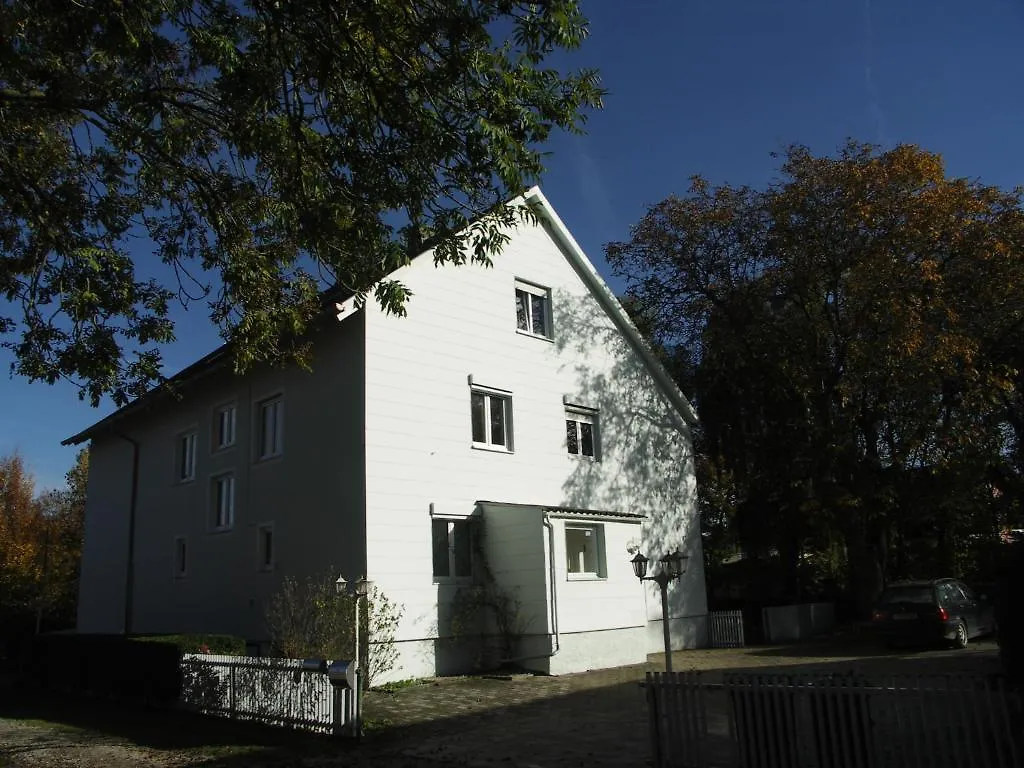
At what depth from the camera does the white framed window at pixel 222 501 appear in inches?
864

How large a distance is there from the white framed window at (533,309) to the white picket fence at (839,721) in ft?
45.0

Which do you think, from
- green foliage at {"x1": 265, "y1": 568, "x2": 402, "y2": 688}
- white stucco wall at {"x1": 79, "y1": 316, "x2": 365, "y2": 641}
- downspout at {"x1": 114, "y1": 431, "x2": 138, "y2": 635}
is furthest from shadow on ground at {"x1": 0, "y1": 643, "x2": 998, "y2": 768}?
downspout at {"x1": 114, "y1": 431, "x2": 138, "y2": 635}

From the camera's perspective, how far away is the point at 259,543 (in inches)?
783

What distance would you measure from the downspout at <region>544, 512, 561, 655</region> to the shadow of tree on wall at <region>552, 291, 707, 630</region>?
3.44 meters

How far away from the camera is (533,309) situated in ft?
72.7

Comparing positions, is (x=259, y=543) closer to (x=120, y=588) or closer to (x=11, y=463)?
(x=120, y=588)

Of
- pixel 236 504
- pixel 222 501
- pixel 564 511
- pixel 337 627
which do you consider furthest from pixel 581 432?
pixel 222 501

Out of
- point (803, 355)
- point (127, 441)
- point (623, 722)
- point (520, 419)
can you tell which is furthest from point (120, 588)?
point (803, 355)

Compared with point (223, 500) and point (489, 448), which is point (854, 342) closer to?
point (489, 448)

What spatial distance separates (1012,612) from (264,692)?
1018 cm

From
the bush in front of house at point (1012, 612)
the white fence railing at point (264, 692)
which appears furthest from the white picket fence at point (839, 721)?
the white fence railing at point (264, 692)

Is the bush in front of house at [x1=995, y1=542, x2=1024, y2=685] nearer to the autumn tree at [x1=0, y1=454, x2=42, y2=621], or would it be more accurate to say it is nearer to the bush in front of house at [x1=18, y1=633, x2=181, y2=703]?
the bush in front of house at [x1=18, y1=633, x2=181, y2=703]

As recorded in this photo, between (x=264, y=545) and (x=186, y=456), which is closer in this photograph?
(x=264, y=545)

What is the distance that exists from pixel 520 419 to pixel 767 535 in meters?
11.7
